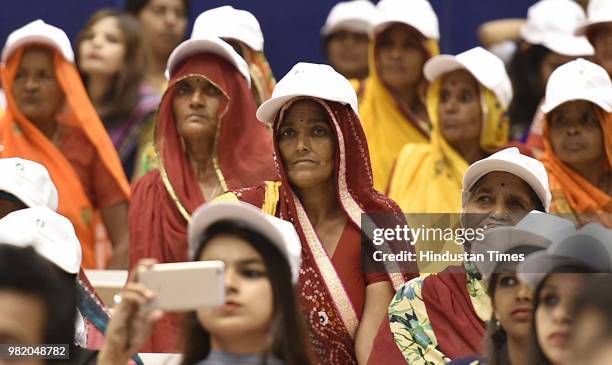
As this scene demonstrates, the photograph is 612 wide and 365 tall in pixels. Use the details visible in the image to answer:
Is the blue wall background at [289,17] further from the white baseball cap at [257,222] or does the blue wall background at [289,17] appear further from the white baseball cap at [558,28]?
the white baseball cap at [257,222]

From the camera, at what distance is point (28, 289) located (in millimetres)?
3982

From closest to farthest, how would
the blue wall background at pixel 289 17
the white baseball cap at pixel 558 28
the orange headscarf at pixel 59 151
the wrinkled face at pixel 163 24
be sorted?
the orange headscarf at pixel 59 151 → the white baseball cap at pixel 558 28 → the wrinkled face at pixel 163 24 → the blue wall background at pixel 289 17

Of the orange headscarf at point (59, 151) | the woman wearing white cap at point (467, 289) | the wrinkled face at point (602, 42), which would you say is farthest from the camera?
the wrinkled face at point (602, 42)

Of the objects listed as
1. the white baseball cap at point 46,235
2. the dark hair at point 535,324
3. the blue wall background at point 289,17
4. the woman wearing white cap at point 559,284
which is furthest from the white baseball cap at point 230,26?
the dark hair at point 535,324

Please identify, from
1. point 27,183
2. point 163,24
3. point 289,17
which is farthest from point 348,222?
point 289,17

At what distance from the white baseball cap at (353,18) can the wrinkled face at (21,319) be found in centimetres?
468

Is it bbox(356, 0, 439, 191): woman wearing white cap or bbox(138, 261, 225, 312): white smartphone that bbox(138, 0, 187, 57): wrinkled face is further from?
bbox(138, 261, 225, 312): white smartphone

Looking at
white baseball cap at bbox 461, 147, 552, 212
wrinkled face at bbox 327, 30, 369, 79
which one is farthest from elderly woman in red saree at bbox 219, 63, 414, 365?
wrinkled face at bbox 327, 30, 369, 79

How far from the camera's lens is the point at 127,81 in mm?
7777

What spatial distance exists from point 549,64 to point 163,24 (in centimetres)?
184

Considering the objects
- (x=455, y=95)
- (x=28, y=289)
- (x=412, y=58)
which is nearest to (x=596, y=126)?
(x=455, y=95)

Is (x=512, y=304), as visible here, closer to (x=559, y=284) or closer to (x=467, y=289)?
(x=559, y=284)

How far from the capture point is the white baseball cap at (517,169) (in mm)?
5332

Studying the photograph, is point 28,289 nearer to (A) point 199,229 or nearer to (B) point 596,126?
(A) point 199,229
